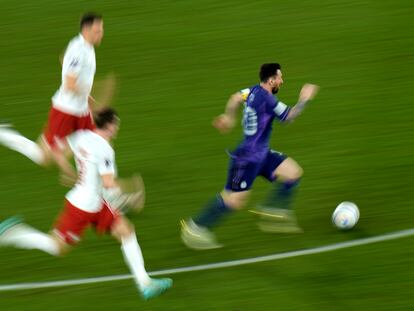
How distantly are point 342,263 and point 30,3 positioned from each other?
10.4 meters

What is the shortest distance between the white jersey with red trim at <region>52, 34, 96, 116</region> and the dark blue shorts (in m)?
2.37

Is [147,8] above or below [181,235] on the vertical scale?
above

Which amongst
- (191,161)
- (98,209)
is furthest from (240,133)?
(98,209)

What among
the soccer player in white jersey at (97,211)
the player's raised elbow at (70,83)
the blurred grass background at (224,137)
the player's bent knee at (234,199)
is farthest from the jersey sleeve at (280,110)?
the player's raised elbow at (70,83)

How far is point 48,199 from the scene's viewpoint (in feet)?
42.5

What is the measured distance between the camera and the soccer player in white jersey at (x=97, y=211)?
10.1 m

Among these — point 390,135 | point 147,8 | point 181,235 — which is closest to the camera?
point 181,235

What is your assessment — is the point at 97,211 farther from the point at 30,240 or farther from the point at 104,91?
the point at 104,91

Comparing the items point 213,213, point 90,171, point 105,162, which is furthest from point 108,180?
point 213,213

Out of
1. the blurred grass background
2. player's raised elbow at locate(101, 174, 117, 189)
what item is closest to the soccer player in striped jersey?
the blurred grass background

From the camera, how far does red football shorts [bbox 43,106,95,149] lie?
1252 centimetres

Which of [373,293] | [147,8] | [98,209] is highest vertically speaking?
[147,8]

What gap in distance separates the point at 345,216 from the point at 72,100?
150 inches

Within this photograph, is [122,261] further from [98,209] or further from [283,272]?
[283,272]
